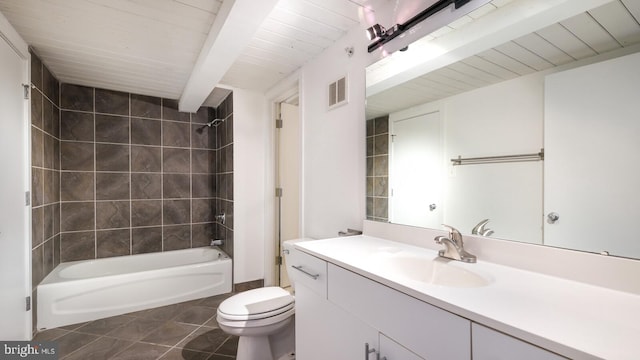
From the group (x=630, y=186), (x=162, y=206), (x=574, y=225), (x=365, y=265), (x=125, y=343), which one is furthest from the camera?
(x=162, y=206)

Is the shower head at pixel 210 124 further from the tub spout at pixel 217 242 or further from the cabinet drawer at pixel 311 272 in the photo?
the cabinet drawer at pixel 311 272

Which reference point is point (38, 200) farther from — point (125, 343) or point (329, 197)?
point (329, 197)

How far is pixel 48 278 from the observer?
243 cm

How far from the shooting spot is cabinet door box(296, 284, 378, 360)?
103 centimetres

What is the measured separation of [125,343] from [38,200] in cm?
135

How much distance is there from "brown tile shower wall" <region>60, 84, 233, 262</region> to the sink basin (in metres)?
2.99

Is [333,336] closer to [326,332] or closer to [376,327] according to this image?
[326,332]

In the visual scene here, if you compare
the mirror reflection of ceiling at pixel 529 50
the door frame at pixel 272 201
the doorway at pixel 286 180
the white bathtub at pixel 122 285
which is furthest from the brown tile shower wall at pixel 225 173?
the mirror reflection of ceiling at pixel 529 50

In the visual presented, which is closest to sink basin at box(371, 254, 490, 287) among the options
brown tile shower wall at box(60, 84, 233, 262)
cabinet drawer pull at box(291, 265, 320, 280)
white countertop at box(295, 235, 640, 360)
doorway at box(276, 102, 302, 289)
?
white countertop at box(295, 235, 640, 360)

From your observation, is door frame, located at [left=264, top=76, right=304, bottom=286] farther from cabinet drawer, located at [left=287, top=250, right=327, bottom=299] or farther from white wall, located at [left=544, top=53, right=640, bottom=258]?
white wall, located at [left=544, top=53, right=640, bottom=258]

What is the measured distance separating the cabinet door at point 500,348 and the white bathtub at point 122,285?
276 centimetres

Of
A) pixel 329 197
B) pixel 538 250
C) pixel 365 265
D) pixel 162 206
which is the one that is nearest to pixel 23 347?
pixel 162 206

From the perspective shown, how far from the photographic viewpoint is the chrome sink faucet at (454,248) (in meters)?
1.13

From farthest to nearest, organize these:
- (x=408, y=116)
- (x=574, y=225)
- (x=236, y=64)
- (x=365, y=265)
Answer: (x=236, y=64), (x=408, y=116), (x=365, y=265), (x=574, y=225)
